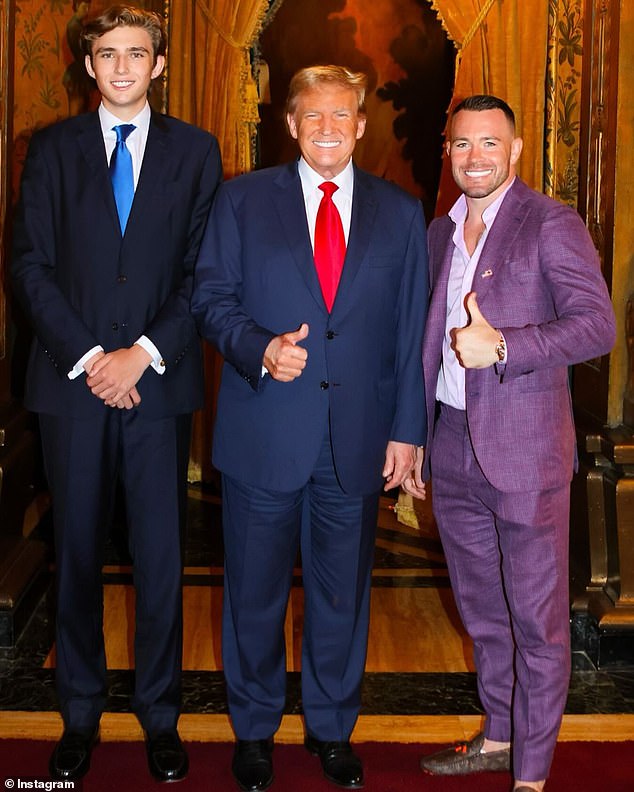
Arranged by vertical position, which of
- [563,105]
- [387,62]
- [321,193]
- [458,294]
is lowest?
[458,294]

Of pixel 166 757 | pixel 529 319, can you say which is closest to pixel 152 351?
pixel 529 319

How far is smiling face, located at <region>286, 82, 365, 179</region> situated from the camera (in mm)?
2443

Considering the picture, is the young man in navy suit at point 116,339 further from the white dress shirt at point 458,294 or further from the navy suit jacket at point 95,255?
the white dress shirt at point 458,294

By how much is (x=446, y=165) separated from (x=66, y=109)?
1.80 meters

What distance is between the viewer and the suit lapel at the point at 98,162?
2562mm

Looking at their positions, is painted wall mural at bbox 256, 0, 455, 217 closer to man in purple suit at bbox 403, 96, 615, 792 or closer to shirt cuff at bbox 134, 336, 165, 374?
man in purple suit at bbox 403, 96, 615, 792

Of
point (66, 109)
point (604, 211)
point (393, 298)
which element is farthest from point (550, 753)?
point (66, 109)

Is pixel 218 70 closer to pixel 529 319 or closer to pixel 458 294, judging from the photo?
pixel 458 294

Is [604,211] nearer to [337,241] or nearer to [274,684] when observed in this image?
[337,241]

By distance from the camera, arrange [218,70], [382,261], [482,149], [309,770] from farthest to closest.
A: 1. [218,70]
2. [309,770]
3. [382,261]
4. [482,149]

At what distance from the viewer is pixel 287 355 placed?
2338 millimetres

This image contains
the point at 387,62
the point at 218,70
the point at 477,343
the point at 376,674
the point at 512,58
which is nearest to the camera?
the point at 477,343

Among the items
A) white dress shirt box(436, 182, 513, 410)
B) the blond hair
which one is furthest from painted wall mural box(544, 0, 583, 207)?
the blond hair

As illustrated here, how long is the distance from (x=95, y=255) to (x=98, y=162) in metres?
0.23
